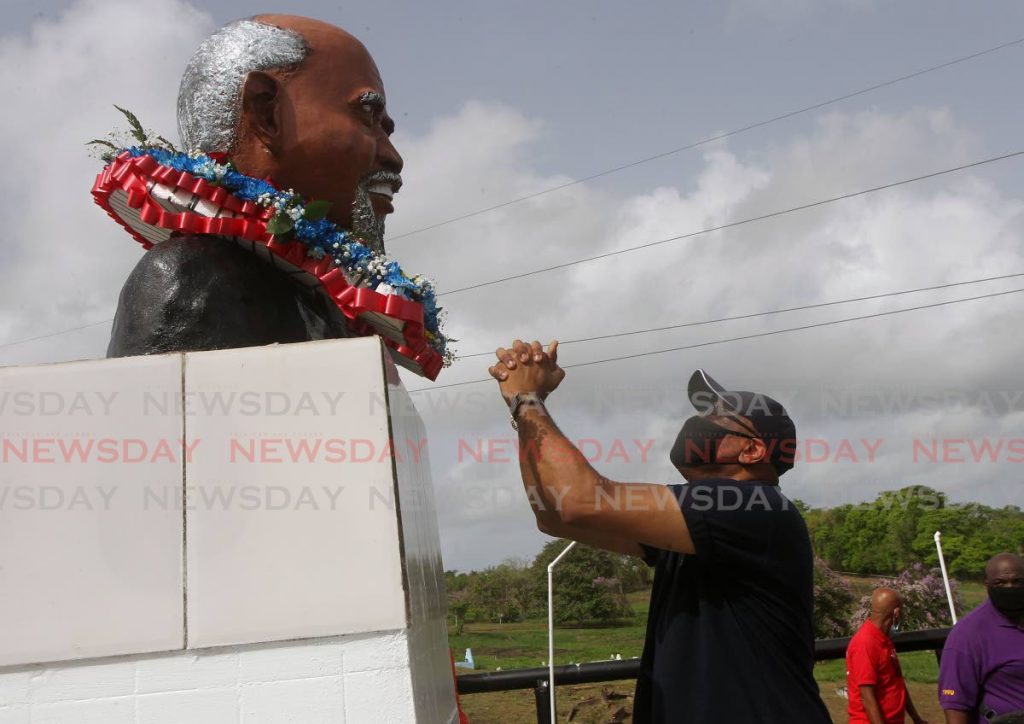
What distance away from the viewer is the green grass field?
8.57 m

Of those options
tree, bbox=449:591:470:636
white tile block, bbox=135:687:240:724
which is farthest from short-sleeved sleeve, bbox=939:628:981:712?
tree, bbox=449:591:470:636

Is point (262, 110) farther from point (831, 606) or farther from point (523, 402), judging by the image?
point (831, 606)

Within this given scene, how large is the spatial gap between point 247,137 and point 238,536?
4.83ft

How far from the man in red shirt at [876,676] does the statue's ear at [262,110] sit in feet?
14.4

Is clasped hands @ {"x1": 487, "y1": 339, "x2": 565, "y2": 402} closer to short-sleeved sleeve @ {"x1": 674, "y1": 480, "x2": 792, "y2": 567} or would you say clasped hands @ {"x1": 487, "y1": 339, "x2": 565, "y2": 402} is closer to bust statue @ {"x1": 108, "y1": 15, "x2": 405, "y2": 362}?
short-sleeved sleeve @ {"x1": 674, "y1": 480, "x2": 792, "y2": 567}

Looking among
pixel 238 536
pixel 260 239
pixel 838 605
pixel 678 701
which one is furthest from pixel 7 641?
pixel 838 605

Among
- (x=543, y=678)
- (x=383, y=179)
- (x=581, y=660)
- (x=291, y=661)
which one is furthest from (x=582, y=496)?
(x=581, y=660)

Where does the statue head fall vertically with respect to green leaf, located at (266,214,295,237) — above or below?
above

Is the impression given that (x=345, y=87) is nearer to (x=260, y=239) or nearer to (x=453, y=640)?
(x=260, y=239)

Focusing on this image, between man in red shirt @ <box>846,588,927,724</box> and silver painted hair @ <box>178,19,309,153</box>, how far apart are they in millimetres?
4499

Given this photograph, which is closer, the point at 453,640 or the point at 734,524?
the point at 734,524

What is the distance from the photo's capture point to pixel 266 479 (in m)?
2.06

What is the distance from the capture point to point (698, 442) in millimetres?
2576

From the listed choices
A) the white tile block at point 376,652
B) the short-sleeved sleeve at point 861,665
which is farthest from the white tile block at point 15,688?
the short-sleeved sleeve at point 861,665
